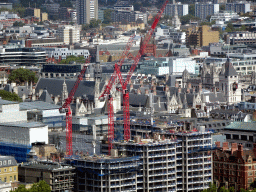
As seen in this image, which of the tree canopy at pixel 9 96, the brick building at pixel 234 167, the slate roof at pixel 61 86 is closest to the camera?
the brick building at pixel 234 167

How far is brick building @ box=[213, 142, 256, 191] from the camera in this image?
385 feet

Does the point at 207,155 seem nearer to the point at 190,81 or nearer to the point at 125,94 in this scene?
the point at 125,94

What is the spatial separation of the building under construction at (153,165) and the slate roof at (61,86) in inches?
2149

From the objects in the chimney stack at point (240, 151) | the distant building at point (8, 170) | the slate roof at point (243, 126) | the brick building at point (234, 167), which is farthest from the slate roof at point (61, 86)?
the distant building at point (8, 170)

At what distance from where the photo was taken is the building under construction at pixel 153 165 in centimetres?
10625

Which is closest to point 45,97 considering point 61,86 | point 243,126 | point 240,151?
point 61,86

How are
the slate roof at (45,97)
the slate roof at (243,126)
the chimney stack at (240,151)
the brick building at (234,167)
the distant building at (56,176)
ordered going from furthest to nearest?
the slate roof at (45,97) → the slate roof at (243,126) → the chimney stack at (240,151) → the brick building at (234,167) → the distant building at (56,176)

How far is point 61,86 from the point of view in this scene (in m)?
184

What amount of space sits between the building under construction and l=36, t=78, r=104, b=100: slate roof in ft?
179

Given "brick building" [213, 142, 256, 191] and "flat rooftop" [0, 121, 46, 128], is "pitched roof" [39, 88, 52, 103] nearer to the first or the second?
"flat rooftop" [0, 121, 46, 128]

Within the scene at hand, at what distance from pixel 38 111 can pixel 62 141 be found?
1174 cm

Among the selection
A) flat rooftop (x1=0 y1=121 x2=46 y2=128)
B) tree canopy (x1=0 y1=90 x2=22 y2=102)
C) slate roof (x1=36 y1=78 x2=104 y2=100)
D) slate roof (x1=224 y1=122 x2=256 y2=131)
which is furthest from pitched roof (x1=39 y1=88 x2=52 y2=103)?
slate roof (x1=224 y1=122 x2=256 y2=131)

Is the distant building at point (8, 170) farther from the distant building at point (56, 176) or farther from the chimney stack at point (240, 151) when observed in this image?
the chimney stack at point (240, 151)

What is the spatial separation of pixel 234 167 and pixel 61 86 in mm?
70186
